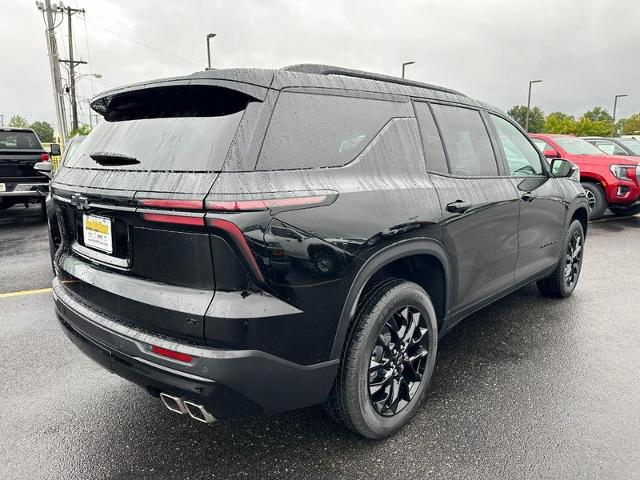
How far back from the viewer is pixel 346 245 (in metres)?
2.04

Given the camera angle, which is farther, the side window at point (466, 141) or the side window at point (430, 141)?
the side window at point (466, 141)

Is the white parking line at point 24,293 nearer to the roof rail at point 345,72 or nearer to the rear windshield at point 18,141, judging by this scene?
the roof rail at point 345,72

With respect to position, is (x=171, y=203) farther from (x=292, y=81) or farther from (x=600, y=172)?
(x=600, y=172)

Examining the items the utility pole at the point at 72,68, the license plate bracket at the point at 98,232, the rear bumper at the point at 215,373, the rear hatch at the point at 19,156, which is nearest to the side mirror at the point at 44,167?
the rear hatch at the point at 19,156

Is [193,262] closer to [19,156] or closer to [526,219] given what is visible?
[526,219]

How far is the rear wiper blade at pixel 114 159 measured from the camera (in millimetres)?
2117

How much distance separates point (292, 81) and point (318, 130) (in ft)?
0.78

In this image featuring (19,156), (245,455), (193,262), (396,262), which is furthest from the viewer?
(19,156)

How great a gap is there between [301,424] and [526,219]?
2192mm

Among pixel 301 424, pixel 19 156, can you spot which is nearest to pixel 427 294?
pixel 301 424

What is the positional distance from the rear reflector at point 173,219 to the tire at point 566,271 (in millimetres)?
3621

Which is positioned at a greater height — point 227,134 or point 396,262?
point 227,134

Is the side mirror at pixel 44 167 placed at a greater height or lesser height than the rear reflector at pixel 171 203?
lesser

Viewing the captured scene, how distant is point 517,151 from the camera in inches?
147
